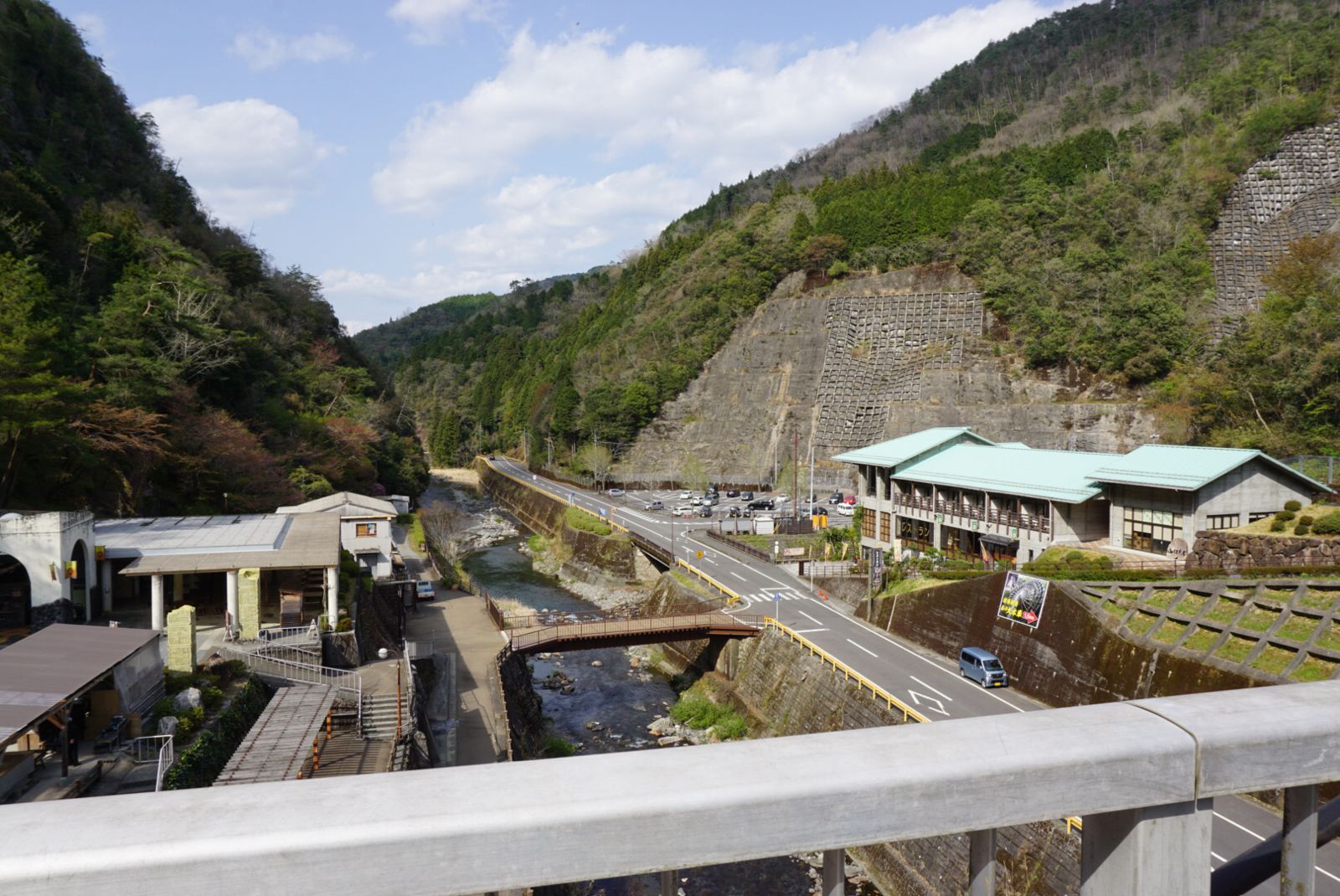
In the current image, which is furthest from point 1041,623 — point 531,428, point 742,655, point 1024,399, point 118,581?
point 531,428

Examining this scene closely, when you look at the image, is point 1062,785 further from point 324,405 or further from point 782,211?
point 782,211

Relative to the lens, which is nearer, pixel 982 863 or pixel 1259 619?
pixel 982 863

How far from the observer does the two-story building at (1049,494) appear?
20.9m

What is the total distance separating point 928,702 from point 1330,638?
7.35 m

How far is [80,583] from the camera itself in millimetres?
18891

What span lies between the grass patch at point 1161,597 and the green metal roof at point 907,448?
12.6m

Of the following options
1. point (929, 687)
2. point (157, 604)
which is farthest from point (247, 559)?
point (929, 687)

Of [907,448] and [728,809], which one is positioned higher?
[728,809]

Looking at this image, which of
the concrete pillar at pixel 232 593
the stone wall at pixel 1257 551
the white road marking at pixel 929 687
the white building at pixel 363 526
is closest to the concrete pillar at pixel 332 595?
the concrete pillar at pixel 232 593

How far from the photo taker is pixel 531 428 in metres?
76.1

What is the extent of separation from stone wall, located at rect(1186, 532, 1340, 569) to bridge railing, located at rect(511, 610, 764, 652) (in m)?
11.8

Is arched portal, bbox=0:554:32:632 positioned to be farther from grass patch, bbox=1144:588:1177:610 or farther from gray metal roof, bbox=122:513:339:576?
grass patch, bbox=1144:588:1177:610

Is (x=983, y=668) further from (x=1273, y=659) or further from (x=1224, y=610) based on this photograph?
(x=1273, y=659)

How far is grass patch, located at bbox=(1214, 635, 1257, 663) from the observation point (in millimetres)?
14570
